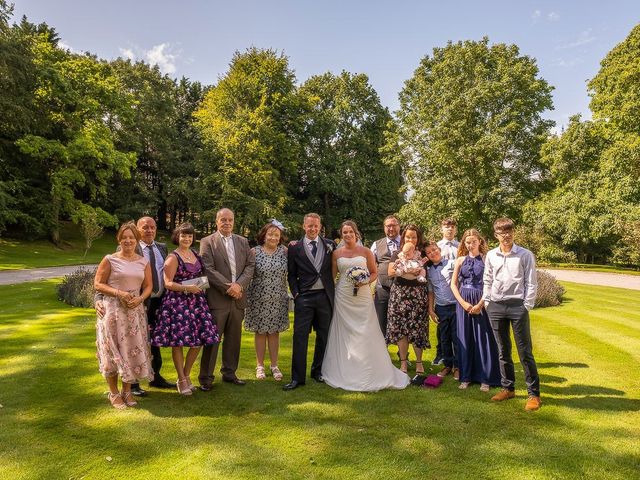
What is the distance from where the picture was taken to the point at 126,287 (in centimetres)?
473

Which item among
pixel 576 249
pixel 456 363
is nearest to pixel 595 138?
pixel 576 249

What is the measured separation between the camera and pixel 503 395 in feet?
16.8

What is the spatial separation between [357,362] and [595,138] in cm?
2682

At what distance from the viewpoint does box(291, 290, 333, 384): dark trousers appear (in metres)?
5.63

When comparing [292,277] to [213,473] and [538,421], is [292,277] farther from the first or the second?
[538,421]

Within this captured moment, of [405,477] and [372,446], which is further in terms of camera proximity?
[372,446]

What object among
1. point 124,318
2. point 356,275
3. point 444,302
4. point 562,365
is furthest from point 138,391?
point 562,365

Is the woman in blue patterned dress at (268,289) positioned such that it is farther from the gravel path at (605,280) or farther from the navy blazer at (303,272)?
the gravel path at (605,280)

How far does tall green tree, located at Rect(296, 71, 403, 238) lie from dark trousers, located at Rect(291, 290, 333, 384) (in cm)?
3464

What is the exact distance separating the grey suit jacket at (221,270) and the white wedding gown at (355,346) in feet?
4.22

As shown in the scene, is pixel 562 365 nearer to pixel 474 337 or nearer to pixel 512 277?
pixel 474 337

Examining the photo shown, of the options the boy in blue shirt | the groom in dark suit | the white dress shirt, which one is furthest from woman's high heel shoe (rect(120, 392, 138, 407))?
the boy in blue shirt

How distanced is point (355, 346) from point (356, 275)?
37.9 inches

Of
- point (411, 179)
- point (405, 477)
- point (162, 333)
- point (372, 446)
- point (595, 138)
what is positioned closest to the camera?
point (405, 477)
